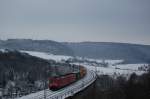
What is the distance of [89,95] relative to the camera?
64062mm

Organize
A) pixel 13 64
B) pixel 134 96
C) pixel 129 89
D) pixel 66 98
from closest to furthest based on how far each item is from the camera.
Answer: pixel 66 98 < pixel 134 96 < pixel 129 89 < pixel 13 64

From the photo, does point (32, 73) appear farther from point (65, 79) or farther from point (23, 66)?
point (65, 79)

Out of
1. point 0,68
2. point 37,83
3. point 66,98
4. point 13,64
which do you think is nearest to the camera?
point 66,98

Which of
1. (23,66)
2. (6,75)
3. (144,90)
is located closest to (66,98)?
(144,90)

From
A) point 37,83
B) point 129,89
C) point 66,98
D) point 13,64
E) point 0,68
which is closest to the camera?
point 66,98

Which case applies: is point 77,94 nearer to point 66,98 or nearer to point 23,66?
point 66,98

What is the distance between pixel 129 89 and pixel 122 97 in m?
2.83

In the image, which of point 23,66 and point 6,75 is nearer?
point 6,75

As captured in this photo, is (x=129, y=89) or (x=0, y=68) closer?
(x=129, y=89)

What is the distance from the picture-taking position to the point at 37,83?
124750 millimetres

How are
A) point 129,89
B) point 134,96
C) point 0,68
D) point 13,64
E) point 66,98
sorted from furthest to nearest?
point 13,64 < point 0,68 < point 129,89 < point 134,96 < point 66,98

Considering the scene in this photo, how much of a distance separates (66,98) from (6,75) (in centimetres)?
8330

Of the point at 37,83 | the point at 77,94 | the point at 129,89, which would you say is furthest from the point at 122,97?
the point at 37,83

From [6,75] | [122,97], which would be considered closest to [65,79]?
[122,97]
